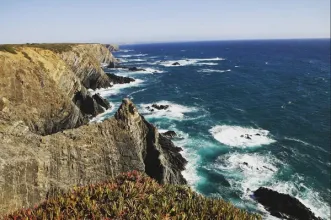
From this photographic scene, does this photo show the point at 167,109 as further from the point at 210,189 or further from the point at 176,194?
the point at 176,194

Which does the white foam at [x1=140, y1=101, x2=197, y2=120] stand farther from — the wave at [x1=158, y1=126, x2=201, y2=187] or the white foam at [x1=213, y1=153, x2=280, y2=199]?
the white foam at [x1=213, y1=153, x2=280, y2=199]

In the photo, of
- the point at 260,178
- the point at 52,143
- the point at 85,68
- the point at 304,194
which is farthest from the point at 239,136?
the point at 85,68

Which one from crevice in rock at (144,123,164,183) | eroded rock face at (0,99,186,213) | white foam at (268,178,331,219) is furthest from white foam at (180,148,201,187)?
white foam at (268,178,331,219)

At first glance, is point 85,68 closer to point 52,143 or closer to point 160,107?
point 160,107

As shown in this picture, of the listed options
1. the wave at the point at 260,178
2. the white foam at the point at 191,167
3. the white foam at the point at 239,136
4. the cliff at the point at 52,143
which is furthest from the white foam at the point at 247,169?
the cliff at the point at 52,143

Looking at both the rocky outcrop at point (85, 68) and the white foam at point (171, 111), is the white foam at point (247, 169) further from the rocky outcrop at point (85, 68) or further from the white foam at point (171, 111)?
the rocky outcrop at point (85, 68)
